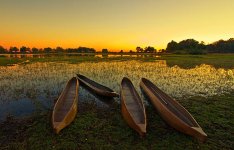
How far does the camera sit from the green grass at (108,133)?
7844 millimetres

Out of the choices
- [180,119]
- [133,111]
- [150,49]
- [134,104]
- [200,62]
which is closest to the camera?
[180,119]

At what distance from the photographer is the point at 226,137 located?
27.9 ft

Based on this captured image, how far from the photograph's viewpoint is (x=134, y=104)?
11.9 meters

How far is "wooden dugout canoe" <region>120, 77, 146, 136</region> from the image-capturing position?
8.60 metres

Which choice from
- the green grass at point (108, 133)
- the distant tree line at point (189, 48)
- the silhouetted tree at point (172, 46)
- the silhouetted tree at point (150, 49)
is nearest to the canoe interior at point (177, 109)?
the green grass at point (108, 133)

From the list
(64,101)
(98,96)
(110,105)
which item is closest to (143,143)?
(110,105)

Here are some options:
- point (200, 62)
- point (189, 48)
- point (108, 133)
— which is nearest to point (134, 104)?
point (108, 133)

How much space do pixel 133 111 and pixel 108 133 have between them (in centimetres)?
227

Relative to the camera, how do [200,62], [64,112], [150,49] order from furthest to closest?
[150,49] < [200,62] < [64,112]

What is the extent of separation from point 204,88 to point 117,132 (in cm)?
1170

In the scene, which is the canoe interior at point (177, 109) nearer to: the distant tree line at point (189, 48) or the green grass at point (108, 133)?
the green grass at point (108, 133)

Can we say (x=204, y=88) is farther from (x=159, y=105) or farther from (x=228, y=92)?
(x=159, y=105)

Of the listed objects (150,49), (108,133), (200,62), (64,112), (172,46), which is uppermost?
(172,46)

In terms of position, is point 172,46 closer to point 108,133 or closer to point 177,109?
point 177,109
